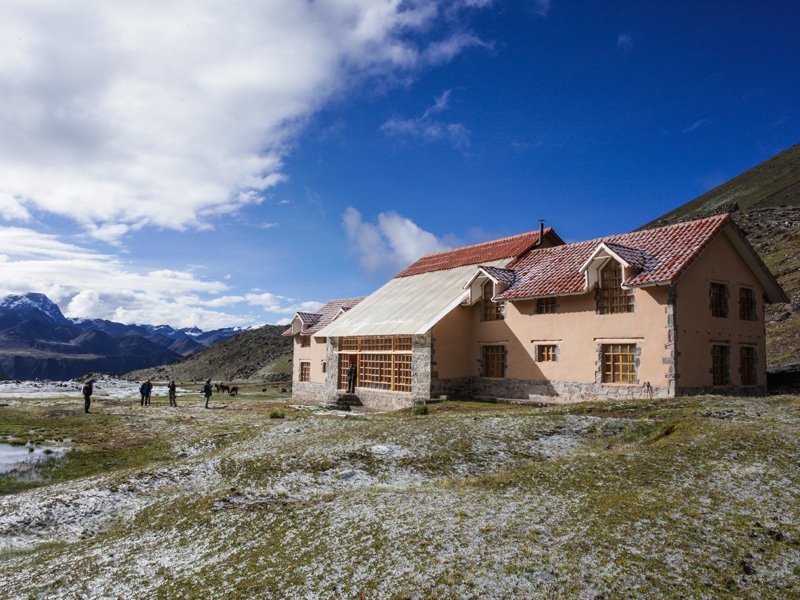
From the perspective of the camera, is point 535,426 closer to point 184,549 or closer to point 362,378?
point 184,549

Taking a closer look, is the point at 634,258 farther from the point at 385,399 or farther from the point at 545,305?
the point at 385,399

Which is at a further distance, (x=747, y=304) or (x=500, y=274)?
(x=500, y=274)

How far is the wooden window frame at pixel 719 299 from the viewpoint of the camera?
2373cm

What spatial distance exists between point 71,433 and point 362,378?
52.9 ft

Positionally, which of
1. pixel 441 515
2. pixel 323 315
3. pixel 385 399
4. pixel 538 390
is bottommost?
pixel 385 399

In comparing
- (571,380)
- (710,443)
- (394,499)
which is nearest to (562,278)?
(571,380)

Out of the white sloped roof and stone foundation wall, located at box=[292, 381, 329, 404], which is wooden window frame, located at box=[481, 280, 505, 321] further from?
stone foundation wall, located at box=[292, 381, 329, 404]

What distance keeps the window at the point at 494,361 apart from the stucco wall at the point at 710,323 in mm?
9064

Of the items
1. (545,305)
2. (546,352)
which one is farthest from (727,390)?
(545,305)

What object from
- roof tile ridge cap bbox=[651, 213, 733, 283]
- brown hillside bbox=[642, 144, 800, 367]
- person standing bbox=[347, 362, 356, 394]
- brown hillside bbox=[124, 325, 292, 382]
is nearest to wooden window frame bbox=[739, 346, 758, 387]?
roof tile ridge cap bbox=[651, 213, 733, 283]

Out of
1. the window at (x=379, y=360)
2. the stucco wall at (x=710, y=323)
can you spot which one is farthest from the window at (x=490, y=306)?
the stucco wall at (x=710, y=323)

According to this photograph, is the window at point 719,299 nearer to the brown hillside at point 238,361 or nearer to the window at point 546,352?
the window at point 546,352

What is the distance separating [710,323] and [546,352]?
715 cm

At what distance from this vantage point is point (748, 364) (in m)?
25.4
